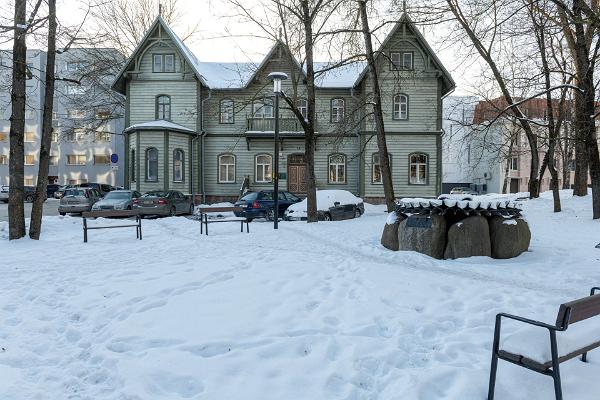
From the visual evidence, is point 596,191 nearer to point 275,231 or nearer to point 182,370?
point 275,231

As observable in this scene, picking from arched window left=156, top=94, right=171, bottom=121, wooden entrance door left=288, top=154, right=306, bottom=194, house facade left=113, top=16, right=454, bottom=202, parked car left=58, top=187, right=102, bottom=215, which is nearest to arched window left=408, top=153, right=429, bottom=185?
house facade left=113, top=16, right=454, bottom=202

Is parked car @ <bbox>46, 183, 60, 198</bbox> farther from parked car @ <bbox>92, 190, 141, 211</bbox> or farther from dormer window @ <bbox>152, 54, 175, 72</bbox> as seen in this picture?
parked car @ <bbox>92, 190, 141, 211</bbox>

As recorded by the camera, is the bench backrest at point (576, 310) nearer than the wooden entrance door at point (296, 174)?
Yes

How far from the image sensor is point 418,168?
92.1 feet

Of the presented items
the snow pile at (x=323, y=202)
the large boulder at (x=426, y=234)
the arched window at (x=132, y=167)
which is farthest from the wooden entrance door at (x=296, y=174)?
the large boulder at (x=426, y=234)

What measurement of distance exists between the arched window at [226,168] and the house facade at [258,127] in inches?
2.5

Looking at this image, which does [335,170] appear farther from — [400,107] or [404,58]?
[404,58]

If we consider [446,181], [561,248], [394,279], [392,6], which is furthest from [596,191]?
[446,181]

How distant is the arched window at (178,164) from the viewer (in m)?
27.3

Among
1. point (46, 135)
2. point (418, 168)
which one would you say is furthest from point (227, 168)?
point (46, 135)

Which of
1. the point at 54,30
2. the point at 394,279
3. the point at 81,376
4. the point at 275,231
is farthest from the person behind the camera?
the point at 275,231

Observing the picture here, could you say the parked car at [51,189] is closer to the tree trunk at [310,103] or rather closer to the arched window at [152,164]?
the arched window at [152,164]

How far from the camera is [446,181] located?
73.1m

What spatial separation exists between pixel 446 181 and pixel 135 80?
56.3 meters
